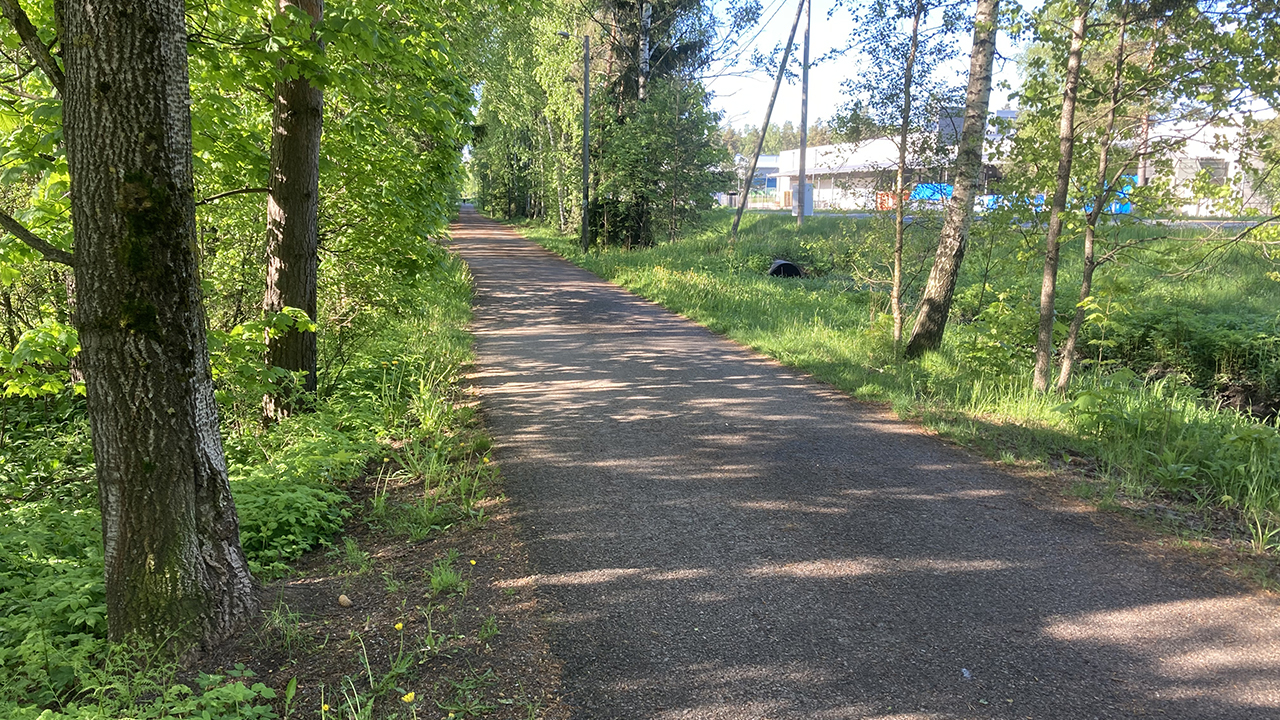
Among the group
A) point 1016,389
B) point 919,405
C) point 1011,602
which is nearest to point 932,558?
point 1011,602

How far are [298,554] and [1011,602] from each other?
407 cm

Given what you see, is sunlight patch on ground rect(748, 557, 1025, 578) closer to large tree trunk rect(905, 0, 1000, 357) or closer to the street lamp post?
large tree trunk rect(905, 0, 1000, 357)

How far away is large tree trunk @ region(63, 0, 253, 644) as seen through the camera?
3.16 metres

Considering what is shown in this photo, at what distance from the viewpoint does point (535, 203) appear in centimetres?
4394

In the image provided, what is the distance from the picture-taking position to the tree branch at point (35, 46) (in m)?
3.41

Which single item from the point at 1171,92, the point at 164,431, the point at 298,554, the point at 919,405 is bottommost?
the point at 298,554

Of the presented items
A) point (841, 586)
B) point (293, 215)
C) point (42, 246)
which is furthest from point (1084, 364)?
point (42, 246)

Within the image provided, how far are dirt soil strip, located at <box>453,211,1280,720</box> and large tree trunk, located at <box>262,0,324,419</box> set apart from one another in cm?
220

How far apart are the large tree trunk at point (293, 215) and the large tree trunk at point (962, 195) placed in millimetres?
7198

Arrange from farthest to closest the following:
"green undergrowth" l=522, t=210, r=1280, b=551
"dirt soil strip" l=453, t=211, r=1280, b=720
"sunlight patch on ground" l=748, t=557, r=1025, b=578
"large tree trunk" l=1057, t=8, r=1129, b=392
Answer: "large tree trunk" l=1057, t=8, r=1129, b=392 < "green undergrowth" l=522, t=210, r=1280, b=551 < "sunlight patch on ground" l=748, t=557, r=1025, b=578 < "dirt soil strip" l=453, t=211, r=1280, b=720

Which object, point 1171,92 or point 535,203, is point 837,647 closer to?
point 1171,92

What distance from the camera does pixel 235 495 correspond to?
17.0ft

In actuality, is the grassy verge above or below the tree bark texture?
below

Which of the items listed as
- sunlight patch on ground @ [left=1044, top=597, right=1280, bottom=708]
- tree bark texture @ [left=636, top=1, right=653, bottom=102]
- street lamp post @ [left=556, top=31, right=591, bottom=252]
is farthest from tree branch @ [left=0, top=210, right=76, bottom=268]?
tree bark texture @ [left=636, top=1, right=653, bottom=102]
